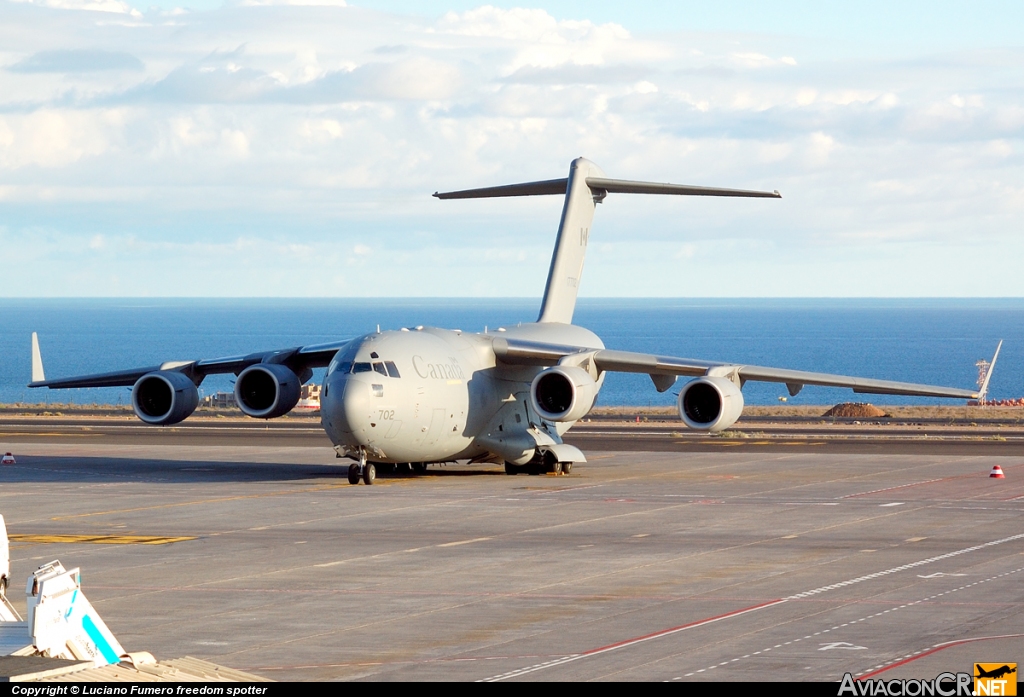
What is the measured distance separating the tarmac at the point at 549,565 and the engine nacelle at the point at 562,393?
5.66 feet

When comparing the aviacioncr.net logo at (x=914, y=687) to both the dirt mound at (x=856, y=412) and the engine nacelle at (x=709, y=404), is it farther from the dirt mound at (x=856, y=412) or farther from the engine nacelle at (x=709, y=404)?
the dirt mound at (x=856, y=412)

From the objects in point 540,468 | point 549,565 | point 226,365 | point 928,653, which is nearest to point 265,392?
point 226,365

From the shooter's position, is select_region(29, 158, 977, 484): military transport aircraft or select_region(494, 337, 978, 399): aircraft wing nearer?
select_region(29, 158, 977, 484): military transport aircraft

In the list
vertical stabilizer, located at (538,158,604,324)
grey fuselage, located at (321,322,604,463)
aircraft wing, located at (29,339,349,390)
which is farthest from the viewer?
vertical stabilizer, located at (538,158,604,324)

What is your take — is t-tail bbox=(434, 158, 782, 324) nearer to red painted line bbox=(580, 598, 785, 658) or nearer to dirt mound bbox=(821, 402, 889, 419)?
red painted line bbox=(580, 598, 785, 658)

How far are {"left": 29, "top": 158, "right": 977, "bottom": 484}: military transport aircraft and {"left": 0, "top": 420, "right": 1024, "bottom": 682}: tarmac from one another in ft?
3.77

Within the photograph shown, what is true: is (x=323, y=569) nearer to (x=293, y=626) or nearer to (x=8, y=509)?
(x=293, y=626)

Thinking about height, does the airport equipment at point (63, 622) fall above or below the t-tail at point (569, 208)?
below

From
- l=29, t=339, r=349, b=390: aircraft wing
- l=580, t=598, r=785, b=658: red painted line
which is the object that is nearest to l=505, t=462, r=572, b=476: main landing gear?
l=29, t=339, r=349, b=390: aircraft wing

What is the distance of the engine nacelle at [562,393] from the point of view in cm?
3350

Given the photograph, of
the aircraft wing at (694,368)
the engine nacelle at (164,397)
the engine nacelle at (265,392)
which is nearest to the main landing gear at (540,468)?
the aircraft wing at (694,368)

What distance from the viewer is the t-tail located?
133ft

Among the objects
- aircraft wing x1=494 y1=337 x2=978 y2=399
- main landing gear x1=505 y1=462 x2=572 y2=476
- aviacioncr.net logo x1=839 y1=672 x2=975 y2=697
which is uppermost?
aircraft wing x1=494 y1=337 x2=978 y2=399

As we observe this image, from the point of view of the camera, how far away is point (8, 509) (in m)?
29.1
